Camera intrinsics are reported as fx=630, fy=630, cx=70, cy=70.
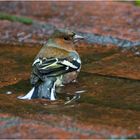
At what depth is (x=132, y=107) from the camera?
5.02 m

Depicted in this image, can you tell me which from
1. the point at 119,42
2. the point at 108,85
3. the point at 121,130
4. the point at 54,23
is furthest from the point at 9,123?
the point at 54,23

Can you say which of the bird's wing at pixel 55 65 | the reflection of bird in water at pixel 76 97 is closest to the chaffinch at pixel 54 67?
the bird's wing at pixel 55 65

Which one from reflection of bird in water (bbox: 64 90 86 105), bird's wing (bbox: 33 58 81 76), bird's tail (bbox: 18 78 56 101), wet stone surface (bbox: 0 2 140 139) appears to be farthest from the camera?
bird's wing (bbox: 33 58 81 76)

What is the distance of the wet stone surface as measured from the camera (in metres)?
4.38

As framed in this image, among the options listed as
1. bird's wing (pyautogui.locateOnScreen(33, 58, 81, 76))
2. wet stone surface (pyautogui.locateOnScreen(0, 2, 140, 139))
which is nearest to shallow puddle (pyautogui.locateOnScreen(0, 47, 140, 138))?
wet stone surface (pyautogui.locateOnScreen(0, 2, 140, 139))

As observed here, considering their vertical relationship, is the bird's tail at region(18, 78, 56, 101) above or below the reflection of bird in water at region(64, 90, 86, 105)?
above

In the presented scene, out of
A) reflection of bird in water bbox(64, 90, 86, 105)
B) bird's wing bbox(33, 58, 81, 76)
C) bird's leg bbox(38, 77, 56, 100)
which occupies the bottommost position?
reflection of bird in water bbox(64, 90, 86, 105)

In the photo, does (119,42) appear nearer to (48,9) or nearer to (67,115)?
(48,9)

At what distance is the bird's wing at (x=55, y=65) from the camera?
229 inches

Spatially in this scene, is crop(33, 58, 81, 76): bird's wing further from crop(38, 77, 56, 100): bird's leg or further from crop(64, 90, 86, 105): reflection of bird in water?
crop(64, 90, 86, 105): reflection of bird in water

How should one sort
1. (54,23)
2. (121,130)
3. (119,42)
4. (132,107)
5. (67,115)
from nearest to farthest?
(121,130) → (67,115) → (132,107) → (119,42) → (54,23)

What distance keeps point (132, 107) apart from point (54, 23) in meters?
3.38

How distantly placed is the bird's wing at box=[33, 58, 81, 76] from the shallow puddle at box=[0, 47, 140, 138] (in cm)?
15

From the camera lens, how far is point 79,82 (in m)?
5.98
